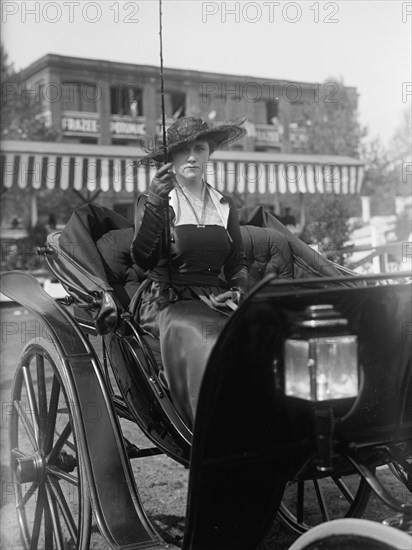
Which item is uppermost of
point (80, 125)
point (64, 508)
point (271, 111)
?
point (271, 111)

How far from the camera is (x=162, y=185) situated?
8.22 ft

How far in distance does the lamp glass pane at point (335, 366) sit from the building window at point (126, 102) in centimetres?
3135

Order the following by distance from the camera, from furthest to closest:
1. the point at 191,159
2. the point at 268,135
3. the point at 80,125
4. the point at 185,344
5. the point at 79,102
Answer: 1. the point at 268,135
2. the point at 79,102
3. the point at 80,125
4. the point at 191,159
5. the point at 185,344

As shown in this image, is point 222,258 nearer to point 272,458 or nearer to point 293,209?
point 272,458

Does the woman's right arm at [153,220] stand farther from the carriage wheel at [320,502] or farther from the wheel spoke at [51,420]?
the carriage wheel at [320,502]

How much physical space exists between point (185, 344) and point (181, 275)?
578 mm

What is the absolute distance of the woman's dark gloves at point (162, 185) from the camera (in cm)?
248

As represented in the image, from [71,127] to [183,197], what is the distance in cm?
2928

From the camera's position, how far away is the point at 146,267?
2.74 m

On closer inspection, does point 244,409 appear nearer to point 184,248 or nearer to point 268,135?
point 184,248

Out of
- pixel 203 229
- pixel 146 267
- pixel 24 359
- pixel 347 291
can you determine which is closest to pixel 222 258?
pixel 203 229

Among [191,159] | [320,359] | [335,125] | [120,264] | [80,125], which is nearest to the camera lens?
[320,359]

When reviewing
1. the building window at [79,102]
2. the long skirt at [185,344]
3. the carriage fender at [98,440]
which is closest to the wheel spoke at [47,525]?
the carriage fender at [98,440]

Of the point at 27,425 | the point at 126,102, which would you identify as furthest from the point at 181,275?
the point at 126,102
